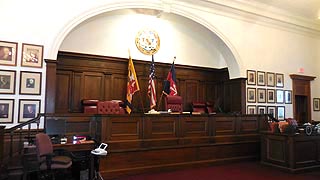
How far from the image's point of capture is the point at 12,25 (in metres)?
6.08

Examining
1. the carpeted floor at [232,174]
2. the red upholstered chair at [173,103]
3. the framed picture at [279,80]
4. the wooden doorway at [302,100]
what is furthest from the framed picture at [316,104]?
the red upholstered chair at [173,103]

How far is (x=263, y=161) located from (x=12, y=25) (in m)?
6.89

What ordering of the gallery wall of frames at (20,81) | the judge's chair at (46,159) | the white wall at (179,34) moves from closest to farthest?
the judge's chair at (46,159) < the gallery wall of frames at (20,81) < the white wall at (179,34)

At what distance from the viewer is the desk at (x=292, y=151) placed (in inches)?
254

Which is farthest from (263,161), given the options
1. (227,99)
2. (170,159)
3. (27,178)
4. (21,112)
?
(21,112)

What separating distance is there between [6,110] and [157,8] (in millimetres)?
4655

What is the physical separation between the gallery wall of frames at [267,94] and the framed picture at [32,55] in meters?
6.46

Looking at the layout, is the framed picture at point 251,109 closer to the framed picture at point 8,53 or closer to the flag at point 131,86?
the flag at point 131,86

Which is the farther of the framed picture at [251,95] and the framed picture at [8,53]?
the framed picture at [251,95]

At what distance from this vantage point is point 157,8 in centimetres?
787

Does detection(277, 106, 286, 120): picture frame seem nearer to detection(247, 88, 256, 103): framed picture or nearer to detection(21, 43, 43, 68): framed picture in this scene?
detection(247, 88, 256, 103): framed picture

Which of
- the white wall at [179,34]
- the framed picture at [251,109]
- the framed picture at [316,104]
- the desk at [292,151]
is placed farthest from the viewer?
the framed picture at [316,104]

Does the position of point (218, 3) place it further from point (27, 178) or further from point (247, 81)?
point (27, 178)

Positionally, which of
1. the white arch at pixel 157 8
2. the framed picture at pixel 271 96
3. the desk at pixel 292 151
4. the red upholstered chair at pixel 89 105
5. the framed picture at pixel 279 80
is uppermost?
the white arch at pixel 157 8
